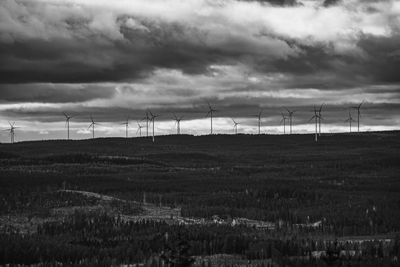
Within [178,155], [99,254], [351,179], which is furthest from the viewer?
[178,155]

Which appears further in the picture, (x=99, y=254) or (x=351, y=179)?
(x=351, y=179)

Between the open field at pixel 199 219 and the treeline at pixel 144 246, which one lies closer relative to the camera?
the treeline at pixel 144 246

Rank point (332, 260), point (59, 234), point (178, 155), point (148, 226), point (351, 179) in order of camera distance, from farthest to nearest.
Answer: point (178, 155) < point (351, 179) < point (148, 226) < point (59, 234) < point (332, 260)

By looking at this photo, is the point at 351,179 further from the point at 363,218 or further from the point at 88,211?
the point at 88,211

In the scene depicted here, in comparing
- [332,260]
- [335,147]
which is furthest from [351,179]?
[335,147]

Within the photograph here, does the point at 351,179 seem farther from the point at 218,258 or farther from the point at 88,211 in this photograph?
the point at 218,258

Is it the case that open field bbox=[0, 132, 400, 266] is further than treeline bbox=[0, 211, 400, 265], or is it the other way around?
open field bbox=[0, 132, 400, 266]

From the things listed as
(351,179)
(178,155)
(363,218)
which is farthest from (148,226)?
(178,155)

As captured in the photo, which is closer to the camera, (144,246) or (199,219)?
(144,246)

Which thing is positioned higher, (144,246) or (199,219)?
(144,246)
